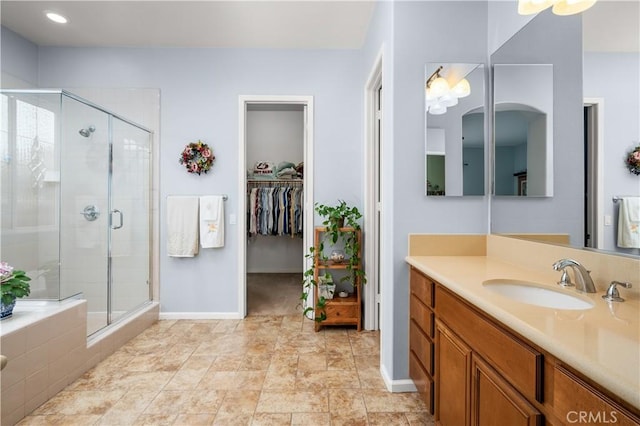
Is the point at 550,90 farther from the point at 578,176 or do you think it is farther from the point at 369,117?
the point at 369,117

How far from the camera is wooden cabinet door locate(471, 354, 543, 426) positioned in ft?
2.75

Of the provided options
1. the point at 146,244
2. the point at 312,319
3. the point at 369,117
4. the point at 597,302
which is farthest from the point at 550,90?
the point at 146,244

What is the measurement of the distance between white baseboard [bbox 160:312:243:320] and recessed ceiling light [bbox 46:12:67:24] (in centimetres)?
289

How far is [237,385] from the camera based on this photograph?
1.99 metres

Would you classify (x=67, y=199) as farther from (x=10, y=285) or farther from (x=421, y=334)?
(x=421, y=334)

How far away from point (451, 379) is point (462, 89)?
1670 millimetres

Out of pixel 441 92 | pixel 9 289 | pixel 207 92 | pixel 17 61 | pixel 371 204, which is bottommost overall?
pixel 9 289

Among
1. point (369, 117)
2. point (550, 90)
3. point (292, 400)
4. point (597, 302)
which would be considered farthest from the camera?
point (369, 117)

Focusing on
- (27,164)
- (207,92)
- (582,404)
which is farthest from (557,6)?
(27,164)

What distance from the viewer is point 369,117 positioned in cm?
290

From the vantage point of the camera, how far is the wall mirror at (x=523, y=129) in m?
1.50

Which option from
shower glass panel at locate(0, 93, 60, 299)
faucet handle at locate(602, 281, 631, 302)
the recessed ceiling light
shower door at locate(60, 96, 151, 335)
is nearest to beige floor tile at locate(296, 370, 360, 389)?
faucet handle at locate(602, 281, 631, 302)

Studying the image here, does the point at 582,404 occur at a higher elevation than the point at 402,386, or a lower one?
higher

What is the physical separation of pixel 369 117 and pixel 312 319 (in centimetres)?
211
